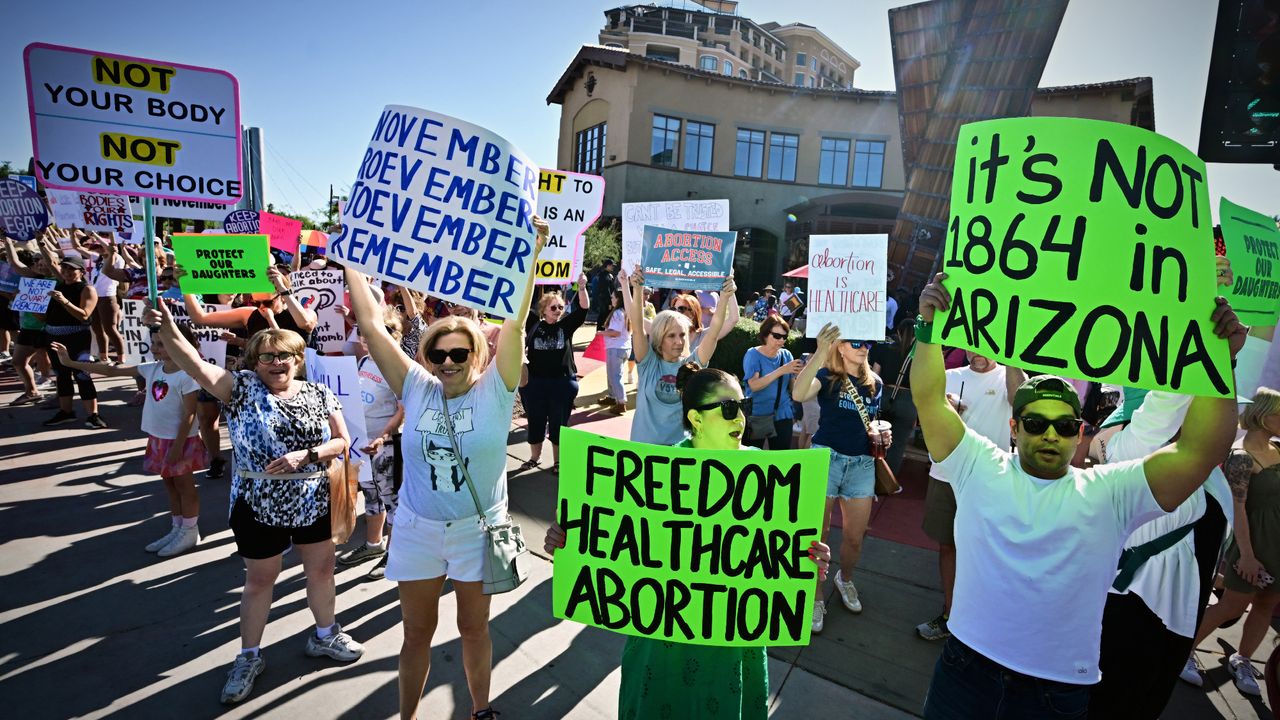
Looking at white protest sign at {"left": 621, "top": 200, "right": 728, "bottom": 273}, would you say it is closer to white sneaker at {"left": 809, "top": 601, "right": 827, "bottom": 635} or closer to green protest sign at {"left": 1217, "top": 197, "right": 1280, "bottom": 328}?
white sneaker at {"left": 809, "top": 601, "right": 827, "bottom": 635}

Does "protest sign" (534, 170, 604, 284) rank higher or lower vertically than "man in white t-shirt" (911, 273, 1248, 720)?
higher

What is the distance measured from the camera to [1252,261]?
459 cm

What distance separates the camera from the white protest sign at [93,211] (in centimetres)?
1000

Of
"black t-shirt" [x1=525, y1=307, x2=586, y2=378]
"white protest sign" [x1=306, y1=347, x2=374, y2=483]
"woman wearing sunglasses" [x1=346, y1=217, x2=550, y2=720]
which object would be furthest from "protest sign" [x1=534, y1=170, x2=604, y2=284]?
"woman wearing sunglasses" [x1=346, y1=217, x2=550, y2=720]

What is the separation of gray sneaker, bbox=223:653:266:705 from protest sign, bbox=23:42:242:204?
2925 millimetres

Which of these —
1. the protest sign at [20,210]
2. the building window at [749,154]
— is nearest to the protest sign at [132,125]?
the protest sign at [20,210]

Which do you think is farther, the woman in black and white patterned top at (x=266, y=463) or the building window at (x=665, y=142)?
the building window at (x=665, y=142)

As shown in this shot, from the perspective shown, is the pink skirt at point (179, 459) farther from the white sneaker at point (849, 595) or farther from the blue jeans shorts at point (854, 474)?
the white sneaker at point (849, 595)

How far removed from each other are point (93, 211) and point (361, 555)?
10014 millimetres

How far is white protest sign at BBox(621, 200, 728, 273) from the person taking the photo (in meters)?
6.93

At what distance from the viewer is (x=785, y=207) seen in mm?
31469

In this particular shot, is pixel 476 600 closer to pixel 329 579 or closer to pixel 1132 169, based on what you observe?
pixel 329 579

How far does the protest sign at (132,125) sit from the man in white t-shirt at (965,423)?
5286mm

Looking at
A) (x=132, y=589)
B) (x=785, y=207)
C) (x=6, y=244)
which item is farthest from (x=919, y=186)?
(x=785, y=207)
